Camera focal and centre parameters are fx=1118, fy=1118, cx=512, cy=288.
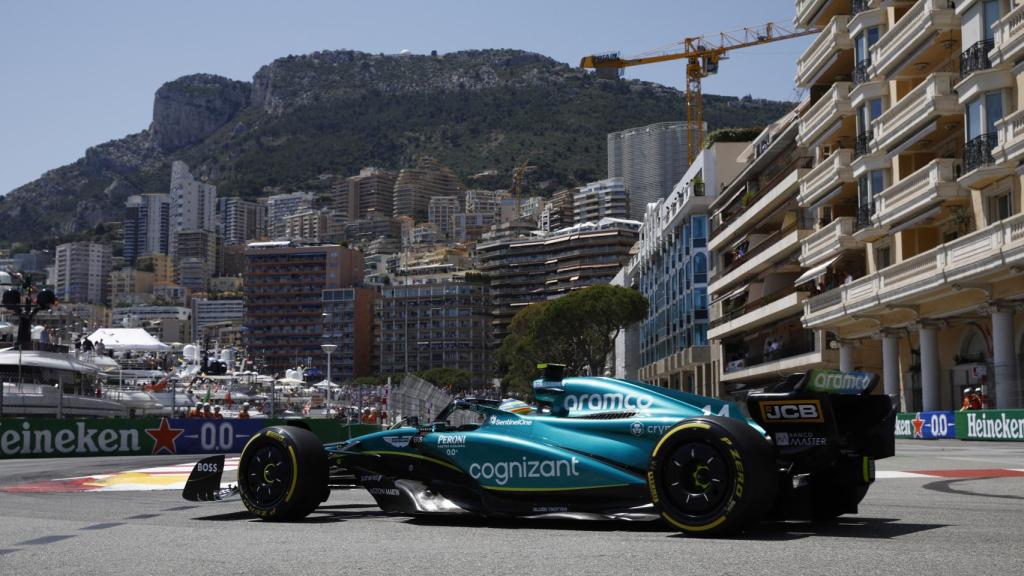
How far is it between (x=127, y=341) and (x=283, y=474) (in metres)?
89.4

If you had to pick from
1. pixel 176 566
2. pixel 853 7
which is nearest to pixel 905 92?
pixel 853 7

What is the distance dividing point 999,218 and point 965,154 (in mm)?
2231

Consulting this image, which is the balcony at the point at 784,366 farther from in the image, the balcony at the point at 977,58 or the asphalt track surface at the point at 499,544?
the asphalt track surface at the point at 499,544

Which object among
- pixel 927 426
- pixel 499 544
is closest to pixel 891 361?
pixel 927 426

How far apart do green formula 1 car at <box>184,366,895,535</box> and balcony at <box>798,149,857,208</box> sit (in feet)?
124

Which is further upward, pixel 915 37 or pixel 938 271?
pixel 915 37

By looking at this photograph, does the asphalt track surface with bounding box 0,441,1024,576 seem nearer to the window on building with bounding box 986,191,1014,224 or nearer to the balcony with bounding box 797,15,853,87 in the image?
the window on building with bounding box 986,191,1014,224

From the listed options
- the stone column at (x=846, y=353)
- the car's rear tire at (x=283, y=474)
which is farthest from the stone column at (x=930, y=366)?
the car's rear tire at (x=283, y=474)

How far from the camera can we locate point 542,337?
8506 centimetres

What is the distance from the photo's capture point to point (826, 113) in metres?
47.4

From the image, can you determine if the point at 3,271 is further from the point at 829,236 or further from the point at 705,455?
the point at 705,455

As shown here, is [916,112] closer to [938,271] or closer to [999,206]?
[999,206]

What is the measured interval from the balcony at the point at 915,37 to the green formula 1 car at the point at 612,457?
31709mm

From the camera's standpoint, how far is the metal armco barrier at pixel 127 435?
102 feet
